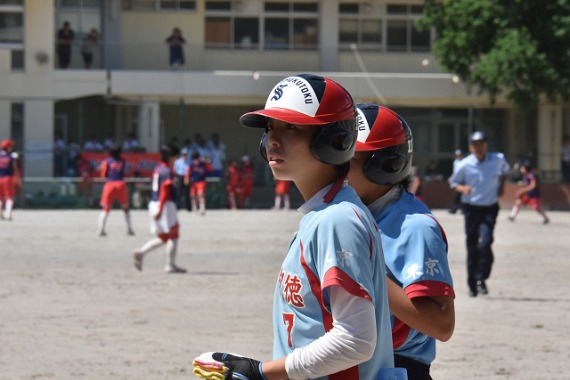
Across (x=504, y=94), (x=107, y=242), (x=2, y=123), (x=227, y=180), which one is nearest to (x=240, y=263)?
(x=107, y=242)

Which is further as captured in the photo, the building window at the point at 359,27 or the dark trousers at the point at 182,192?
the building window at the point at 359,27

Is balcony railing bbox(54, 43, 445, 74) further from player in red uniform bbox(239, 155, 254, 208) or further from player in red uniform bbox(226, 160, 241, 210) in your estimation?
player in red uniform bbox(226, 160, 241, 210)

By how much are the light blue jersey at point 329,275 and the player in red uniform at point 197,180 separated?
3157cm

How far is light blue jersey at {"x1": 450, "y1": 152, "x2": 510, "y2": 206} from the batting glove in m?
11.1

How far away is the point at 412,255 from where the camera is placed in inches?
168

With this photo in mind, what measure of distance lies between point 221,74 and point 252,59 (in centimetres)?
336

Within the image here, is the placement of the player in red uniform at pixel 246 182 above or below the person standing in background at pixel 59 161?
below

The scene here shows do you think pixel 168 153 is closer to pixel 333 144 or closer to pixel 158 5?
pixel 333 144

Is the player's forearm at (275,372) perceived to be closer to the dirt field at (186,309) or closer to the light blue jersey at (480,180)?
the dirt field at (186,309)

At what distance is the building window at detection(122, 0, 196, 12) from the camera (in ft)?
153

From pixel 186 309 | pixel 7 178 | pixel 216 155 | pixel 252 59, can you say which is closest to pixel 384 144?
pixel 186 309

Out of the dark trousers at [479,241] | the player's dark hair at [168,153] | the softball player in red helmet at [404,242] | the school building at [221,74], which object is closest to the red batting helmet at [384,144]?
the softball player in red helmet at [404,242]

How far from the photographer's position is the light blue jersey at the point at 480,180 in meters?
14.3

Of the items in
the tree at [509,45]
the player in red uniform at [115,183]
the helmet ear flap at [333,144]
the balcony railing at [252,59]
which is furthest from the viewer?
the balcony railing at [252,59]
